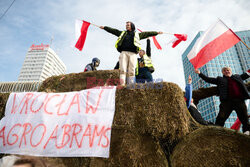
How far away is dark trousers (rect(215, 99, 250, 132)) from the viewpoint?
3.15 metres

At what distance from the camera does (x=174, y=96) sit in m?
2.45

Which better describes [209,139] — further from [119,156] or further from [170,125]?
[119,156]

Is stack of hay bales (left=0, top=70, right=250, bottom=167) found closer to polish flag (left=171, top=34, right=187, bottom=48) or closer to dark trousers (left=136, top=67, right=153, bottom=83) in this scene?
dark trousers (left=136, top=67, right=153, bottom=83)

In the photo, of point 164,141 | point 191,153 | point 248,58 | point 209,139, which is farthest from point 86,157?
point 248,58

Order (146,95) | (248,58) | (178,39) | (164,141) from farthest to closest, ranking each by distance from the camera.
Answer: (248,58) < (178,39) < (146,95) < (164,141)

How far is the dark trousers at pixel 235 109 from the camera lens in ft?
10.3

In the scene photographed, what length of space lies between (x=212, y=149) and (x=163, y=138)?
0.80m

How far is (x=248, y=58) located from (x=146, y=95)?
112 metres

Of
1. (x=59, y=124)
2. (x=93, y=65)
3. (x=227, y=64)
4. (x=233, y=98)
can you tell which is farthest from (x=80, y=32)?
(x=227, y=64)

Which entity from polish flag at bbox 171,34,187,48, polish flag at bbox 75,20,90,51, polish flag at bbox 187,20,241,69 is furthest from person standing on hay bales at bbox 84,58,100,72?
polish flag at bbox 187,20,241,69

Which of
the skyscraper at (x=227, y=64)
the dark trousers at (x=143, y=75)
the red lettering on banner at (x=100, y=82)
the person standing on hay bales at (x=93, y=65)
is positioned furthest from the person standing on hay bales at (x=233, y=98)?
the skyscraper at (x=227, y=64)

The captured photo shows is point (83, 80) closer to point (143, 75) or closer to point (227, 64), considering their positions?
point (143, 75)

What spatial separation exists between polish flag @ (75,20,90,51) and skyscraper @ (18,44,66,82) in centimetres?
12375

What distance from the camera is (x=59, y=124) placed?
2.52 metres
